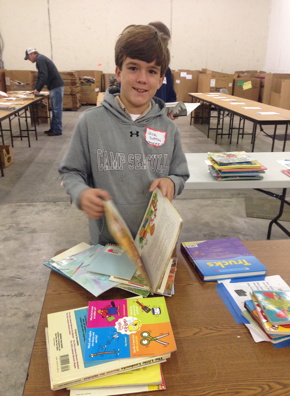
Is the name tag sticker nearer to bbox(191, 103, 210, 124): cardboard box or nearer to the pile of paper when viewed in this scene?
the pile of paper

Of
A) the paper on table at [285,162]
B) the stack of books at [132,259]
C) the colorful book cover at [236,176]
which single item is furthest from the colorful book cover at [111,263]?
the paper on table at [285,162]

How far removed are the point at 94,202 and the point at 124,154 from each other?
0.30 metres

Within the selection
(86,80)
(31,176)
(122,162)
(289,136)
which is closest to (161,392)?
(122,162)

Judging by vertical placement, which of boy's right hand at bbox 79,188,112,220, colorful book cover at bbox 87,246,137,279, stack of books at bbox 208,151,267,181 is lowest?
colorful book cover at bbox 87,246,137,279

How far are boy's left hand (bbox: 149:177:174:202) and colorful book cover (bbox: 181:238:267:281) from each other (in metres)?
0.24

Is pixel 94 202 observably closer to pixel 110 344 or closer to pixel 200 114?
pixel 110 344

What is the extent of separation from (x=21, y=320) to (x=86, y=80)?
804 cm

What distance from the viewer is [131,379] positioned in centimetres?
62

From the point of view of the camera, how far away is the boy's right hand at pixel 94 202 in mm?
833

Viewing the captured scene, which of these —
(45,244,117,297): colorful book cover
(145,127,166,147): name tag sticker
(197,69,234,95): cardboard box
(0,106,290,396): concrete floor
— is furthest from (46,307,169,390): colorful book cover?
(197,69,234,95): cardboard box

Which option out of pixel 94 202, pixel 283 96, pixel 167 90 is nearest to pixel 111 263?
pixel 94 202

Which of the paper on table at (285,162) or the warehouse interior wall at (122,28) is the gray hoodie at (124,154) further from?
the warehouse interior wall at (122,28)

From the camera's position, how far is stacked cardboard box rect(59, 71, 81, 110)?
7.71 m

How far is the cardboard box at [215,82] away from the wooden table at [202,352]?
765cm
